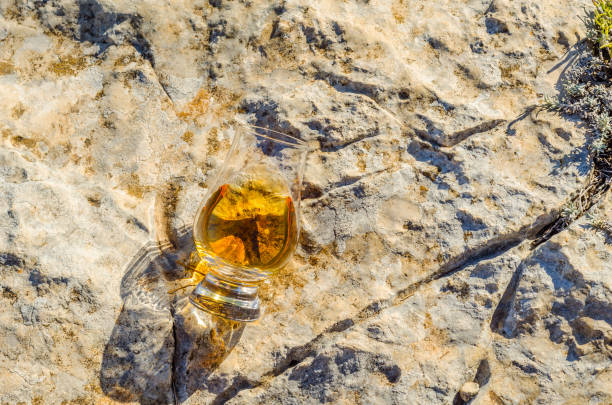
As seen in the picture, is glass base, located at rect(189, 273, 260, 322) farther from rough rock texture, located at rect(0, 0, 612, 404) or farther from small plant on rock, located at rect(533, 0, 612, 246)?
small plant on rock, located at rect(533, 0, 612, 246)

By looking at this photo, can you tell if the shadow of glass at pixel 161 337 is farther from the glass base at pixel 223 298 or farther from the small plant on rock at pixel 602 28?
the small plant on rock at pixel 602 28

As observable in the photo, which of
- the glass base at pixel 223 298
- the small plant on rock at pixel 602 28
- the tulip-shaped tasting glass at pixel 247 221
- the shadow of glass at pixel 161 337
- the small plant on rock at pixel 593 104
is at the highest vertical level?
the small plant on rock at pixel 602 28

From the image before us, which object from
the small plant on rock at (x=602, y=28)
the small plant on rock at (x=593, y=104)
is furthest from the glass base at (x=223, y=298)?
the small plant on rock at (x=602, y=28)

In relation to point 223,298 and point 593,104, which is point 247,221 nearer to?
point 223,298

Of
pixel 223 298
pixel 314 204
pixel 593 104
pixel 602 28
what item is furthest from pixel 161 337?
pixel 602 28

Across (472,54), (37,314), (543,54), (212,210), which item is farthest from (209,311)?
(543,54)

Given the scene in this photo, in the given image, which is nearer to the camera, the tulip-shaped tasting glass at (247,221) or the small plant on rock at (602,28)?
the tulip-shaped tasting glass at (247,221)

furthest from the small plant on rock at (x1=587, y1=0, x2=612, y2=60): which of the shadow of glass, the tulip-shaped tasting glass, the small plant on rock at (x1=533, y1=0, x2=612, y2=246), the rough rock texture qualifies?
the shadow of glass

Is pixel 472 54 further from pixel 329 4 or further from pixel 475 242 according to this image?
pixel 475 242

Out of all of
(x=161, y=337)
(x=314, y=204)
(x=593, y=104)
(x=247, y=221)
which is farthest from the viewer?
(x=593, y=104)
